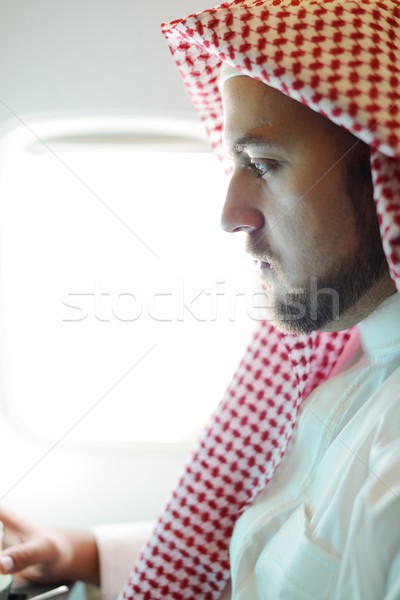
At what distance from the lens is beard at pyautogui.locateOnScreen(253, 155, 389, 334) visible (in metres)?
0.94

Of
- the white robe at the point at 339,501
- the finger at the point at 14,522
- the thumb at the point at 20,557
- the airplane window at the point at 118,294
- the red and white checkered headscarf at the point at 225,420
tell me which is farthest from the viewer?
the airplane window at the point at 118,294

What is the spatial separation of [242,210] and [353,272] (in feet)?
0.65

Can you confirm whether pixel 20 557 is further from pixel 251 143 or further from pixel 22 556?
pixel 251 143

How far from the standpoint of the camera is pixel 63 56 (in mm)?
1362

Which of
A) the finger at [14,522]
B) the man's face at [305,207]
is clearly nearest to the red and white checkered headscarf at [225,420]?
the man's face at [305,207]

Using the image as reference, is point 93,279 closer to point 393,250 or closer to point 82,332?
point 82,332

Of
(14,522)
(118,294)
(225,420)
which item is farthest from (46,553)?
(118,294)

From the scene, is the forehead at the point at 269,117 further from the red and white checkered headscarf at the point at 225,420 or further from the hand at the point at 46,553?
the hand at the point at 46,553

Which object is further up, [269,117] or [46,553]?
[269,117]

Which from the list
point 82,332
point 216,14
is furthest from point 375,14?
point 82,332

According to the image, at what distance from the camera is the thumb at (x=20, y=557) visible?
3.71ft

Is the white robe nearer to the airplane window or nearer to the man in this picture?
the man

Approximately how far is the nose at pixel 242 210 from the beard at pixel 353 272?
0.43 feet

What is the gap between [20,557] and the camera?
1176 mm
